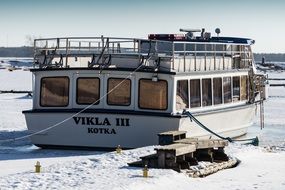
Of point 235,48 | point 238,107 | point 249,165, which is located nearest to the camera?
point 249,165

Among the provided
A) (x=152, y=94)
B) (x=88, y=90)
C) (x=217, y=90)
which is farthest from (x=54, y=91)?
(x=217, y=90)

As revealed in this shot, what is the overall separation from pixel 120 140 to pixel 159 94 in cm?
189

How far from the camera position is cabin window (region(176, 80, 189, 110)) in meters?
20.0

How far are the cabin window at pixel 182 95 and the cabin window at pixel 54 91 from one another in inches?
142

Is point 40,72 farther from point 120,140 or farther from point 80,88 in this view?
point 120,140

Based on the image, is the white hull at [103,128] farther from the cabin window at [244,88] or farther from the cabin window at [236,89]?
the cabin window at [244,88]

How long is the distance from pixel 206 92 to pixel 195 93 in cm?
95

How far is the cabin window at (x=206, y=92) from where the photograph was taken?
22016 mm

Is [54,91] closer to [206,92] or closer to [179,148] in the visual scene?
[206,92]

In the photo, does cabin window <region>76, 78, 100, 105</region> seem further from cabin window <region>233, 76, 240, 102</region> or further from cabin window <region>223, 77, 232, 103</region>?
cabin window <region>233, 76, 240, 102</region>

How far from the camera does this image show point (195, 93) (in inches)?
842

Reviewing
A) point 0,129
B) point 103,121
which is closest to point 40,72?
point 103,121

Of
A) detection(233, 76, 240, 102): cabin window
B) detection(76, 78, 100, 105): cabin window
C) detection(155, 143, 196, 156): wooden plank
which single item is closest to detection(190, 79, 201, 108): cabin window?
detection(76, 78, 100, 105): cabin window

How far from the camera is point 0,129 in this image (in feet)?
81.3
